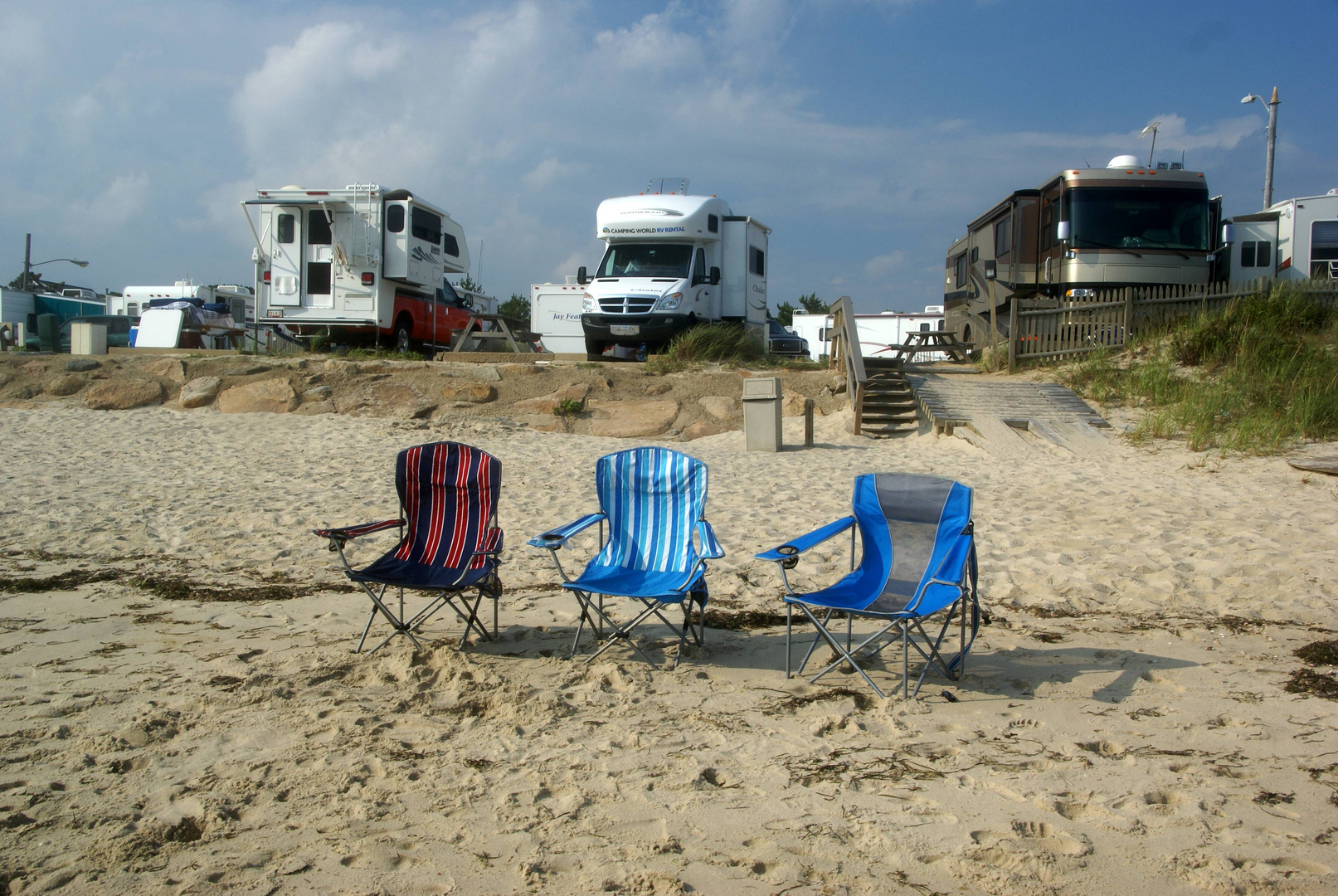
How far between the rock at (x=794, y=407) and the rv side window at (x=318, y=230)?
7363 millimetres

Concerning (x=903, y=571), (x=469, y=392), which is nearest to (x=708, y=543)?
(x=903, y=571)

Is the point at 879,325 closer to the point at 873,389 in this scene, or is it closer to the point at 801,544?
the point at 873,389

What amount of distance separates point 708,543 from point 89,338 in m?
12.4

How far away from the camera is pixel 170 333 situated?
15.0 metres

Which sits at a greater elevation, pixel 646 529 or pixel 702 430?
pixel 702 430

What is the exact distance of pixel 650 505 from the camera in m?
4.52

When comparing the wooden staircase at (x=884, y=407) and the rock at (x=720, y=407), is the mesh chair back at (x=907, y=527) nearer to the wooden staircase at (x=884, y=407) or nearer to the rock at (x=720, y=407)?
the wooden staircase at (x=884, y=407)

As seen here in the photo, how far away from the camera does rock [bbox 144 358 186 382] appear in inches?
448

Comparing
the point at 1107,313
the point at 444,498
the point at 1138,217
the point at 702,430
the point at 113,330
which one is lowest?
the point at 444,498

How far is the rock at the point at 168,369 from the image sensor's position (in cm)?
1138

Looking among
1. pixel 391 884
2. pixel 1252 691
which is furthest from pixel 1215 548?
pixel 391 884

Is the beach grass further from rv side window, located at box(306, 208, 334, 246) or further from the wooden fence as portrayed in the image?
rv side window, located at box(306, 208, 334, 246)

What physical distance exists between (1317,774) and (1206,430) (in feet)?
23.8

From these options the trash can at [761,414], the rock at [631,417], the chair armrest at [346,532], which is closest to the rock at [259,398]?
the rock at [631,417]
